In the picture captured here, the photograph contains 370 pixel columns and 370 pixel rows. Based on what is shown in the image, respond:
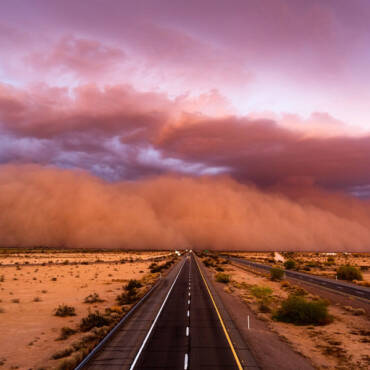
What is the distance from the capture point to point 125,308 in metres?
25.0

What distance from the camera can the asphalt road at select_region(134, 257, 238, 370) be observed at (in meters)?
12.7

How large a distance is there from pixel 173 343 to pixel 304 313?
1203cm

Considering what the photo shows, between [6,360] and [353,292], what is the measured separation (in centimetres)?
3681

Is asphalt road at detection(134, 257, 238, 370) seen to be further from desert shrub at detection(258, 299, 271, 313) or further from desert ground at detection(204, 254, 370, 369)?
desert shrub at detection(258, 299, 271, 313)

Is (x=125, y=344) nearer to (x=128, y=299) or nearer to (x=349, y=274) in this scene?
(x=128, y=299)

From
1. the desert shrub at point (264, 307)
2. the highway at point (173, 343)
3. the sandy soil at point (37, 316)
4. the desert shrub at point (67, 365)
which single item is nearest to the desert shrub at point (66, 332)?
the sandy soil at point (37, 316)

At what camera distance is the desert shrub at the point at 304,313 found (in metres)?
22.2

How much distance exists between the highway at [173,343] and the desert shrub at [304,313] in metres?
5.36

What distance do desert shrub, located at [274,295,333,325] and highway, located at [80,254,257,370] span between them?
17.6 feet

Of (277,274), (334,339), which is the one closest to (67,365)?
(334,339)

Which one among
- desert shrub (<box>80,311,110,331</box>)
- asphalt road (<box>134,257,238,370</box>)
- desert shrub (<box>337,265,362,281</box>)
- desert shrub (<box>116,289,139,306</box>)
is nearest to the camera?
asphalt road (<box>134,257,238,370</box>)

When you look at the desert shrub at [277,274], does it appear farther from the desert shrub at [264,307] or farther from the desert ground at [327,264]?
the desert shrub at [264,307]

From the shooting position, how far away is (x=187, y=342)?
1575 centimetres

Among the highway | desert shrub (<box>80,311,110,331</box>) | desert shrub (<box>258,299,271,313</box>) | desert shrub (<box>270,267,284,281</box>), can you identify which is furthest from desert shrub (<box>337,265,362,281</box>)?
desert shrub (<box>80,311,110,331</box>)
